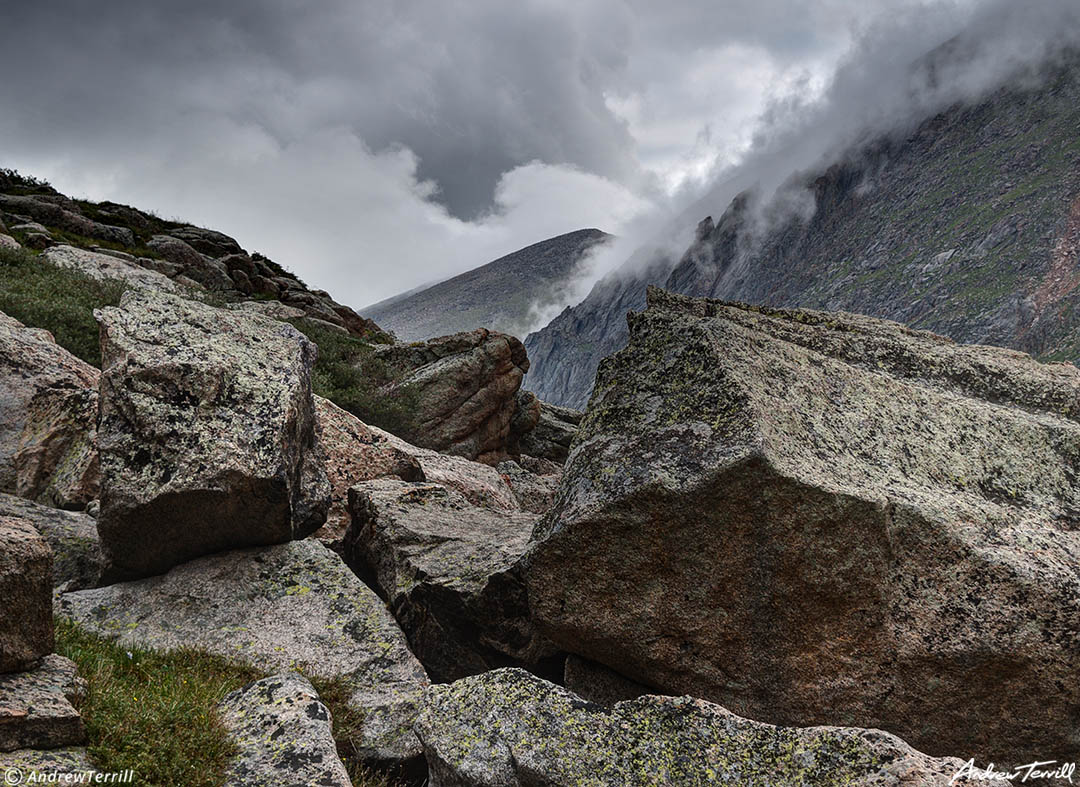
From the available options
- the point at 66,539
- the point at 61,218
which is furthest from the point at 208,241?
the point at 66,539

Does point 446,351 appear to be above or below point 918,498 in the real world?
above

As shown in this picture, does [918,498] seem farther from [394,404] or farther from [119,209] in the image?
[119,209]

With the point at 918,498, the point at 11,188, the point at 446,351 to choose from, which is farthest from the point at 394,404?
the point at 11,188

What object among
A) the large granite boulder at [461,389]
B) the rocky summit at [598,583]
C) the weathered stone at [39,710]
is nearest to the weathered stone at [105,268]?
the large granite boulder at [461,389]

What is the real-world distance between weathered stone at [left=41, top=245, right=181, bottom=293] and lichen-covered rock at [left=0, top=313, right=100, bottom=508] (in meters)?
23.4

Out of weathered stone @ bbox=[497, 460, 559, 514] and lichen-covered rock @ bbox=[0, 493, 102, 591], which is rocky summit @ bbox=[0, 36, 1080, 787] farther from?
weathered stone @ bbox=[497, 460, 559, 514]

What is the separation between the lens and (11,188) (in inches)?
2650

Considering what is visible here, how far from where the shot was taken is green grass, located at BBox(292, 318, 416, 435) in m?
28.8

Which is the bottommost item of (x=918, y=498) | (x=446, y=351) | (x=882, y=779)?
(x=882, y=779)

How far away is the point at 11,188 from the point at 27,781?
281 feet

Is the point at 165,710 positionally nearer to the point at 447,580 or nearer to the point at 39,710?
the point at 39,710

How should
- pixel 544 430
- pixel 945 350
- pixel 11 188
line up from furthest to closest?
pixel 11 188 → pixel 544 430 → pixel 945 350

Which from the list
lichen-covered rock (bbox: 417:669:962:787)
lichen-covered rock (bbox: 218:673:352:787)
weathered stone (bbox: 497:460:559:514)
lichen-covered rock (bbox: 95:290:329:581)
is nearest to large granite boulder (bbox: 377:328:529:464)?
weathered stone (bbox: 497:460:559:514)

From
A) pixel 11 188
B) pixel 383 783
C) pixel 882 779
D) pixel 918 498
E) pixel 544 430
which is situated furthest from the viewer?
pixel 11 188
